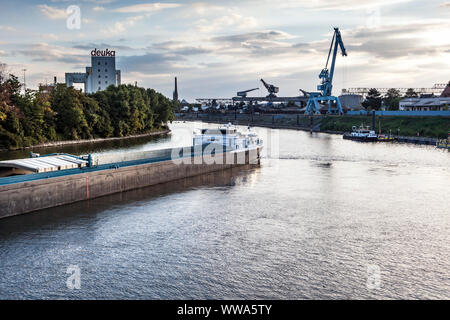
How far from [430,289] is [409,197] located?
18829mm

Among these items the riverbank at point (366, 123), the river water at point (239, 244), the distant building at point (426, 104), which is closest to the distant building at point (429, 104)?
the distant building at point (426, 104)

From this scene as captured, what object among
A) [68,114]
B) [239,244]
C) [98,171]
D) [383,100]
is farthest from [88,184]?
[383,100]

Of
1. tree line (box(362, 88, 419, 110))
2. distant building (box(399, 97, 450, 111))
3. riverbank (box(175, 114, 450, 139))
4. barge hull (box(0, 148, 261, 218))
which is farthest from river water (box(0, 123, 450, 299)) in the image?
tree line (box(362, 88, 419, 110))

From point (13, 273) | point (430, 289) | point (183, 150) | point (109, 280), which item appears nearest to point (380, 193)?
point (430, 289)

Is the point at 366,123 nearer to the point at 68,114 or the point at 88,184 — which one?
the point at 68,114

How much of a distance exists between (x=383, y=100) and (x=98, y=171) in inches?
6596

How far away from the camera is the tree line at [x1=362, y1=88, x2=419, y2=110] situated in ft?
524

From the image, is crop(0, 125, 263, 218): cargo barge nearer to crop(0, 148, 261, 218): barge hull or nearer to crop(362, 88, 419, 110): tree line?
crop(0, 148, 261, 218): barge hull

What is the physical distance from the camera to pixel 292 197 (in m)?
35.1

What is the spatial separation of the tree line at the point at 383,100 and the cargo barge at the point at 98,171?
120 metres

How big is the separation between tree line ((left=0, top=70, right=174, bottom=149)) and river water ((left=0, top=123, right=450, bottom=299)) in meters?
41.8

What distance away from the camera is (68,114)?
83312mm
